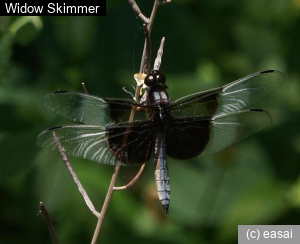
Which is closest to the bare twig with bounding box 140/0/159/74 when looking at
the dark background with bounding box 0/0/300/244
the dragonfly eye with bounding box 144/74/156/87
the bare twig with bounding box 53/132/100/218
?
the dragonfly eye with bounding box 144/74/156/87

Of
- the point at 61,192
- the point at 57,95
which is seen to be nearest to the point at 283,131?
the point at 61,192

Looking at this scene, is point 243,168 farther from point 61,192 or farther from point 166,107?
point 166,107

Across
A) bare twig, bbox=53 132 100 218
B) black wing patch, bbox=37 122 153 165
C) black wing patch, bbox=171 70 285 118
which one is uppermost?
black wing patch, bbox=171 70 285 118

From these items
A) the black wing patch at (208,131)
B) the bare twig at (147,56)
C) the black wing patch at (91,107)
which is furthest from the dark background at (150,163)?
the bare twig at (147,56)

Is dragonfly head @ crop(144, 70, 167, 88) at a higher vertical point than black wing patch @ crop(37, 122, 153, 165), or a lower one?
higher

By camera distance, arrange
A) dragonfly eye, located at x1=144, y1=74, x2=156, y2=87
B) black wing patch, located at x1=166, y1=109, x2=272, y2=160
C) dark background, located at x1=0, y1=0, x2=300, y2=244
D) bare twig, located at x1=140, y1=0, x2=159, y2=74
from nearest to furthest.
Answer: bare twig, located at x1=140, y1=0, x2=159, y2=74 → dragonfly eye, located at x1=144, y1=74, x2=156, y2=87 → black wing patch, located at x1=166, y1=109, x2=272, y2=160 → dark background, located at x1=0, y1=0, x2=300, y2=244

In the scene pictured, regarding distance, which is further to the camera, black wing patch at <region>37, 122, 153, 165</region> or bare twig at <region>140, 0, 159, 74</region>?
black wing patch at <region>37, 122, 153, 165</region>

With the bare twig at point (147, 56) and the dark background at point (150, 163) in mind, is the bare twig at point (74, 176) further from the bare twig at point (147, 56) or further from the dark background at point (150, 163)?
the dark background at point (150, 163)

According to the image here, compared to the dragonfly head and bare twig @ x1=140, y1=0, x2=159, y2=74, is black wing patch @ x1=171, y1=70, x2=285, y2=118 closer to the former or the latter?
the dragonfly head
